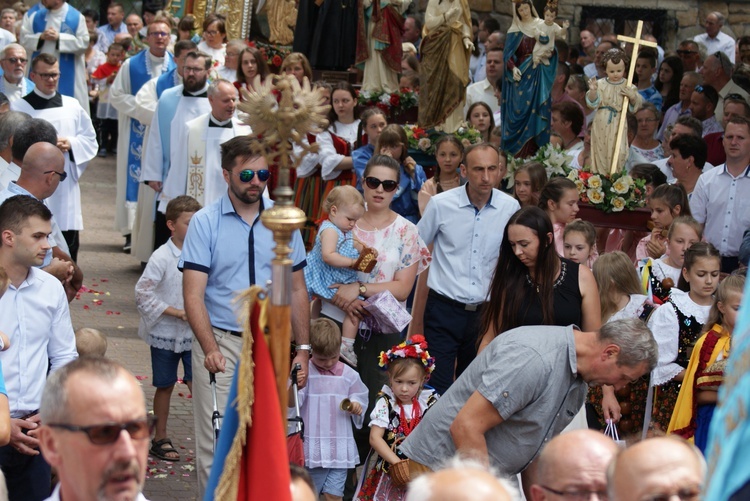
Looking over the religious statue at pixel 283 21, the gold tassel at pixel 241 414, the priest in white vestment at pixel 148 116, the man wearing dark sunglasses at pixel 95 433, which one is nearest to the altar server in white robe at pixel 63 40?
the priest in white vestment at pixel 148 116

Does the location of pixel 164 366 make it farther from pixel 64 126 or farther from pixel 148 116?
pixel 148 116

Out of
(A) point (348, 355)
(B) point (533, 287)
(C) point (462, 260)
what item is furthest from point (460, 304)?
(B) point (533, 287)

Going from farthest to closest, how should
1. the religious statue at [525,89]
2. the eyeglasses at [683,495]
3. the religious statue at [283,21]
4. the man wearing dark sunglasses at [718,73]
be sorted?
the religious statue at [283,21] < the man wearing dark sunglasses at [718,73] < the religious statue at [525,89] < the eyeglasses at [683,495]

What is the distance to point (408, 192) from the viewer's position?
10867 millimetres

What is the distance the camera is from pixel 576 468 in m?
4.04

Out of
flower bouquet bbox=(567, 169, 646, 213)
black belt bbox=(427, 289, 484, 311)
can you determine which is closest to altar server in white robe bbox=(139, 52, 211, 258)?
flower bouquet bbox=(567, 169, 646, 213)

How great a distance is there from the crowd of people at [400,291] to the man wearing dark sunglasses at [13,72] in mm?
21

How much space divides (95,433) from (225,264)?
11.9 ft

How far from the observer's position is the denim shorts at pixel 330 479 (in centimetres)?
749

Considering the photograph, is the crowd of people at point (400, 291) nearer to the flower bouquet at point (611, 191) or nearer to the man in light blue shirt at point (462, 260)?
the man in light blue shirt at point (462, 260)

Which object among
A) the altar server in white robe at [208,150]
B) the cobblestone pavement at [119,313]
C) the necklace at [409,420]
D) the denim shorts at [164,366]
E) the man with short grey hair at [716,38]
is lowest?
the cobblestone pavement at [119,313]

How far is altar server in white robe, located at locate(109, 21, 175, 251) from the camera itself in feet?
44.4

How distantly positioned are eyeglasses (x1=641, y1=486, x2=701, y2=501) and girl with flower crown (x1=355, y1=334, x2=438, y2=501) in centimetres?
349

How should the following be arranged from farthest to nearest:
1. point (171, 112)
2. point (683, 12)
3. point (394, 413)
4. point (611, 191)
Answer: point (683, 12)
point (171, 112)
point (611, 191)
point (394, 413)
